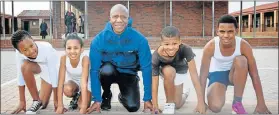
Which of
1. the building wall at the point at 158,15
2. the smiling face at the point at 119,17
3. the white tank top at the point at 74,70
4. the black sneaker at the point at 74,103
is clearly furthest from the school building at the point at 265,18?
the smiling face at the point at 119,17

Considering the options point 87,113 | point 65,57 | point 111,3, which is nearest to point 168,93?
point 87,113

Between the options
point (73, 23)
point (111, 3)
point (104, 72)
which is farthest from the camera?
point (111, 3)

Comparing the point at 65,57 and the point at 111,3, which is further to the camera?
the point at 111,3

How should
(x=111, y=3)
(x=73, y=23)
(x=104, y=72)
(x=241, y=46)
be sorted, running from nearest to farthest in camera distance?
(x=241, y=46), (x=104, y=72), (x=73, y=23), (x=111, y=3)

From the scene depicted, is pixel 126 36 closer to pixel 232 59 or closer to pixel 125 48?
pixel 125 48

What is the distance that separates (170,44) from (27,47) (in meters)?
1.51

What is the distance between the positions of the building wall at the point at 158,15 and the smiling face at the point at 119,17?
19146 millimetres

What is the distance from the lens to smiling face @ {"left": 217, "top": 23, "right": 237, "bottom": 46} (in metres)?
3.67

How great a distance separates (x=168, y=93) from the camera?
3992 mm

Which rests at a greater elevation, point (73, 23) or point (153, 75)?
point (73, 23)

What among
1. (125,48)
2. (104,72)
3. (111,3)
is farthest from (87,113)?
(111,3)

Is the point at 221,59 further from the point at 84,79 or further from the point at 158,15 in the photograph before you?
the point at 158,15

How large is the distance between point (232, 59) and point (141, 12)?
19.9 meters

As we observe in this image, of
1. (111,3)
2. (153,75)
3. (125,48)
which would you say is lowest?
(153,75)
